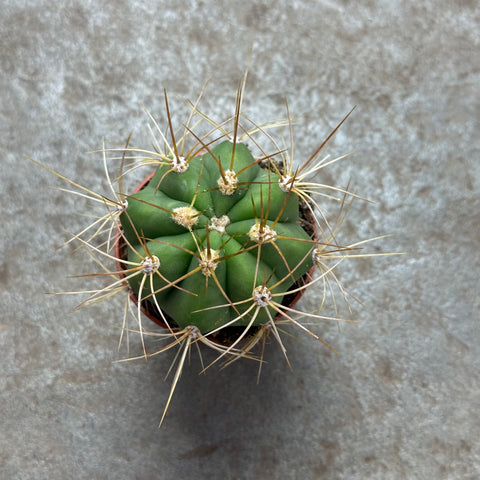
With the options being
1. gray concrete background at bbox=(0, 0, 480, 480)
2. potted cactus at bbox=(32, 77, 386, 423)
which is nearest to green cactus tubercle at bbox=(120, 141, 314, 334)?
potted cactus at bbox=(32, 77, 386, 423)

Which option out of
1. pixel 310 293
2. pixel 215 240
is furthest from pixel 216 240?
pixel 310 293

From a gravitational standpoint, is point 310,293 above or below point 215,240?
below

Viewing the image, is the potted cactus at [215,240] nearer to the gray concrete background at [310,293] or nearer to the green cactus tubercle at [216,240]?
the green cactus tubercle at [216,240]

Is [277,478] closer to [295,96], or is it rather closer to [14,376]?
[14,376]

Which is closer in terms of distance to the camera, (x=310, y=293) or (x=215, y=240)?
(x=215, y=240)

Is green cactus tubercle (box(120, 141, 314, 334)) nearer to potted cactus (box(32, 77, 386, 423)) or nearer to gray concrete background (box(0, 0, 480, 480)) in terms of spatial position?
potted cactus (box(32, 77, 386, 423))

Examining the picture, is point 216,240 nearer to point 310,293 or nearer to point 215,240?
point 215,240

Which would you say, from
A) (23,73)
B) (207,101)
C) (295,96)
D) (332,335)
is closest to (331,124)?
(295,96)
